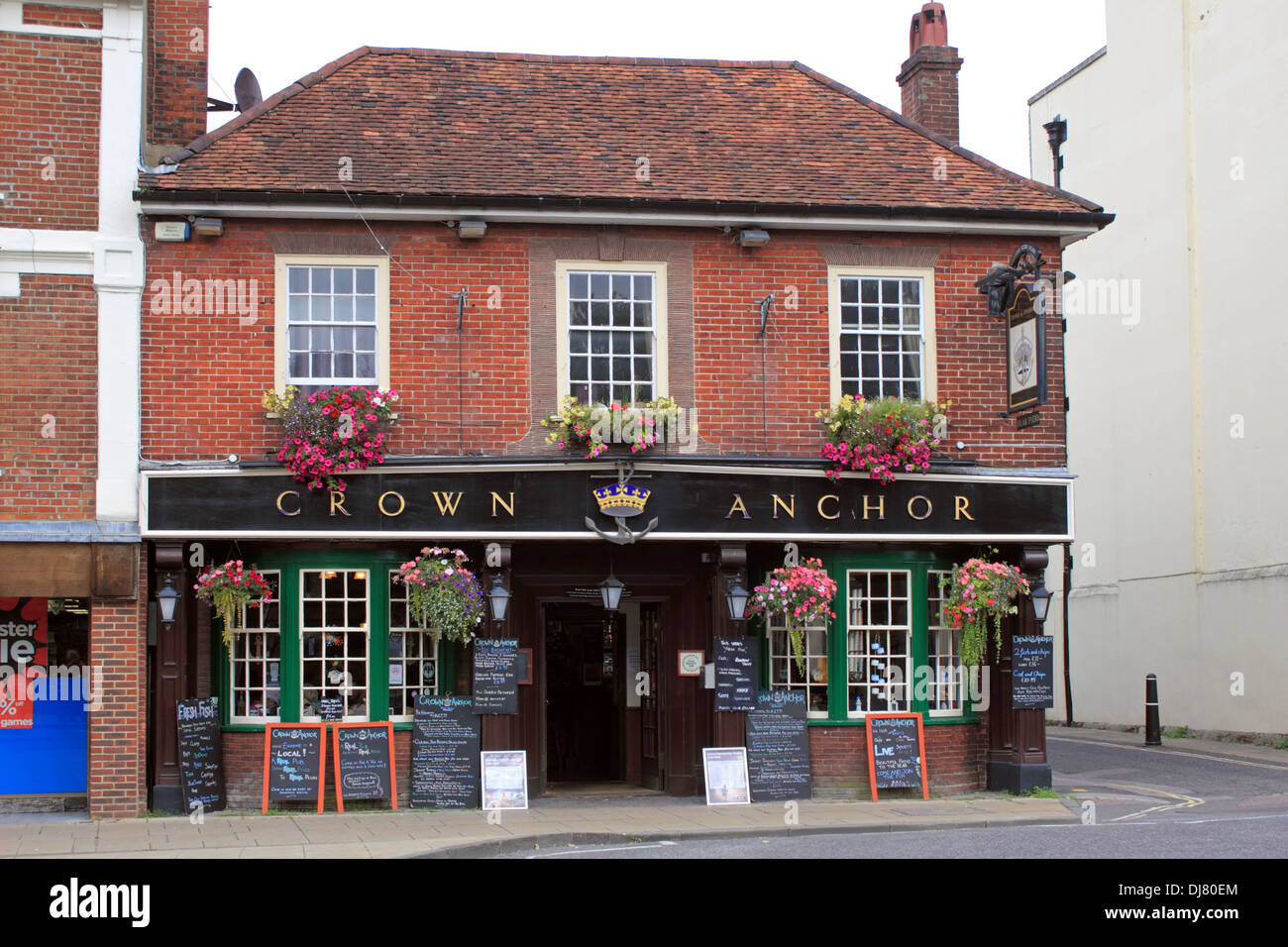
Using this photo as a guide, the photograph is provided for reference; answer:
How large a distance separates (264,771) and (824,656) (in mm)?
5967

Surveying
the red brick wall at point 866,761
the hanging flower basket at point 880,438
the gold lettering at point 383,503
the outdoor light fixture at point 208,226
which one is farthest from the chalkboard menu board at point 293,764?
the hanging flower basket at point 880,438

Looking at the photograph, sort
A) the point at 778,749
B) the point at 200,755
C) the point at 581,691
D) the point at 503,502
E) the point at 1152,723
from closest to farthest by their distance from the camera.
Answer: the point at 200,755 < the point at 503,502 < the point at 778,749 < the point at 581,691 < the point at 1152,723

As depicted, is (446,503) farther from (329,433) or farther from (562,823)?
(562,823)

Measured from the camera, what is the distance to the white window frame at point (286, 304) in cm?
1495

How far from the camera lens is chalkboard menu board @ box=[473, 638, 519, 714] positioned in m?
14.8

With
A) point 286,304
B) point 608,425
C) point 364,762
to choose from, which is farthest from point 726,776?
point 286,304

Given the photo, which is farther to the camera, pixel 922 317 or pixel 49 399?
pixel 922 317

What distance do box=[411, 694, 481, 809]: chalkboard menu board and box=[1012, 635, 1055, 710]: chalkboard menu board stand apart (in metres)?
5.70

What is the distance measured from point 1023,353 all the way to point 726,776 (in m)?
5.35

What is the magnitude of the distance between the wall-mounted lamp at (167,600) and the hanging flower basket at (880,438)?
6.69m

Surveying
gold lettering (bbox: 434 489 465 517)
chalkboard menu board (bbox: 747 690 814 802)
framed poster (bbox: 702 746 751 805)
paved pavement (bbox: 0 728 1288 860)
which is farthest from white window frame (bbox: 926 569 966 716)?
gold lettering (bbox: 434 489 465 517)

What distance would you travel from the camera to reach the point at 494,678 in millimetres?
14812

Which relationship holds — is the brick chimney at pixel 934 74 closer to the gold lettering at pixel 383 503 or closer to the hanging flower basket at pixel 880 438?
the hanging flower basket at pixel 880 438
